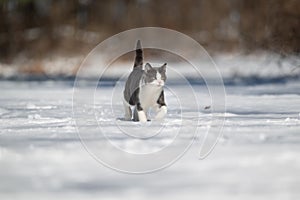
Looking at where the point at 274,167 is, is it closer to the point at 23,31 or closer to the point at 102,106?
the point at 102,106

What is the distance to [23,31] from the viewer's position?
2875cm

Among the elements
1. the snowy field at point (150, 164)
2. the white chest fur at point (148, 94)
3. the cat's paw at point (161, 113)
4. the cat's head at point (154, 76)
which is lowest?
the snowy field at point (150, 164)

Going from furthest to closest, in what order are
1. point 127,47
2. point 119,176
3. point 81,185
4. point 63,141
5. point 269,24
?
1. point 127,47
2. point 269,24
3. point 63,141
4. point 119,176
5. point 81,185

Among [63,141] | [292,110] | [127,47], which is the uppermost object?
[127,47]

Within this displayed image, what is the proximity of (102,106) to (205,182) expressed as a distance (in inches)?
212

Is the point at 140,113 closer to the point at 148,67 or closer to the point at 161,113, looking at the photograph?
the point at 161,113

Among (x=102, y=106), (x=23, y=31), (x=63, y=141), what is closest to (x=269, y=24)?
(x=102, y=106)

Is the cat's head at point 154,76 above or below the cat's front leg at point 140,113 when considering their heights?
above

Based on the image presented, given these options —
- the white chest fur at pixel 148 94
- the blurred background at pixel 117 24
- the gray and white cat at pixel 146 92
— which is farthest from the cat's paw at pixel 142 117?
the blurred background at pixel 117 24

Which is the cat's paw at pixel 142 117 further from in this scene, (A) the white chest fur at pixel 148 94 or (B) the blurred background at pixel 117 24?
(B) the blurred background at pixel 117 24

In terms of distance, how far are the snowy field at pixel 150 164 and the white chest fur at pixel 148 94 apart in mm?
310

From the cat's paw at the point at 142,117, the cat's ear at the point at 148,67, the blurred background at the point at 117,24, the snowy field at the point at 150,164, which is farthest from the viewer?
the blurred background at the point at 117,24

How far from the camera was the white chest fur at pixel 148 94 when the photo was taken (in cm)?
689

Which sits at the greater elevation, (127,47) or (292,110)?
(127,47)
